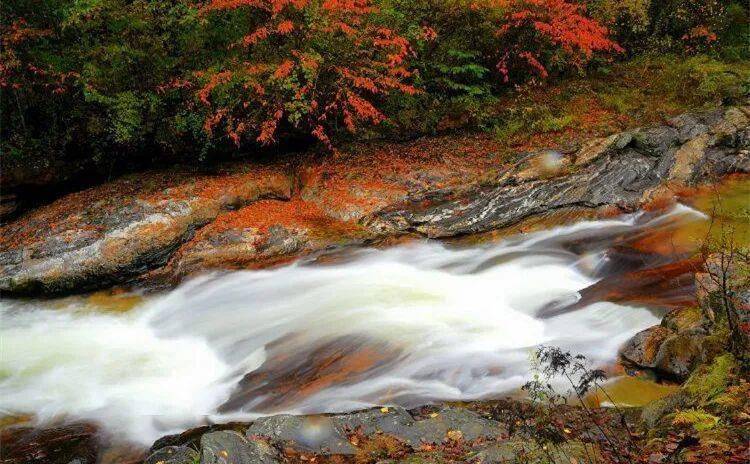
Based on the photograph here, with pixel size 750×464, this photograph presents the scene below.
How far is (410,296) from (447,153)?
4123 mm

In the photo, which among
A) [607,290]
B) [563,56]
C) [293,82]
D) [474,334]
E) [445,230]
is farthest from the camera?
[563,56]

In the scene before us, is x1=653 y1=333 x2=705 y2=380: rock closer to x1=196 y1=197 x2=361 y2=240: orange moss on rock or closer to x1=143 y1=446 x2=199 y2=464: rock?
x1=143 y1=446 x2=199 y2=464: rock

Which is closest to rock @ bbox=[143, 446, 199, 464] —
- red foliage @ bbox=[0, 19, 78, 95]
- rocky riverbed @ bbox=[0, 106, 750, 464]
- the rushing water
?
rocky riverbed @ bbox=[0, 106, 750, 464]

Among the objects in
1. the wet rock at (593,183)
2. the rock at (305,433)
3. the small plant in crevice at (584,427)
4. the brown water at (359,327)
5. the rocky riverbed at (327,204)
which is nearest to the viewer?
the small plant in crevice at (584,427)

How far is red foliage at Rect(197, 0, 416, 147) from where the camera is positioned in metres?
9.15

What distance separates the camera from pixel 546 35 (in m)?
11.3

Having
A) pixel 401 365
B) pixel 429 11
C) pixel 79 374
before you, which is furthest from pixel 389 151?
pixel 79 374

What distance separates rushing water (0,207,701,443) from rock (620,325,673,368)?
17 centimetres

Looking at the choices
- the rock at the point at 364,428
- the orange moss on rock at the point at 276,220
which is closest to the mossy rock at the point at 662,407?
the rock at the point at 364,428

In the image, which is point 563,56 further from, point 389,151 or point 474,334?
point 474,334

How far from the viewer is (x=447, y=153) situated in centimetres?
1071

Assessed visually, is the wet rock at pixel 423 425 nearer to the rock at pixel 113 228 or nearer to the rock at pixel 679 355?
the rock at pixel 679 355

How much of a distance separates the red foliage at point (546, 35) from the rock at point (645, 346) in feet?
22.2

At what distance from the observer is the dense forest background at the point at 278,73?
9.44m
